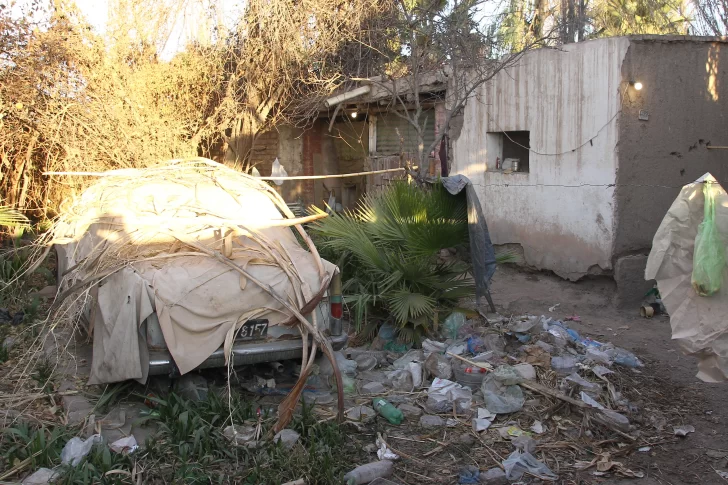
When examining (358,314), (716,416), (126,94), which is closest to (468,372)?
(358,314)

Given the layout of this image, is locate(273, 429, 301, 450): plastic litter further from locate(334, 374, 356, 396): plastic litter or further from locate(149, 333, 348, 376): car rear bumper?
locate(334, 374, 356, 396): plastic litter

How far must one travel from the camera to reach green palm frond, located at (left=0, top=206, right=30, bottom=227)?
9.46 meters

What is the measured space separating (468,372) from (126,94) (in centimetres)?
737

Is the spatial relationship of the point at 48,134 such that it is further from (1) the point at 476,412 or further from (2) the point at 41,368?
(1) the point at 476,412

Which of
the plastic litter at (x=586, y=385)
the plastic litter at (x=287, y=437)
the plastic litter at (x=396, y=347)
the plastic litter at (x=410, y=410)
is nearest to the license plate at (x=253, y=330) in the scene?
the plastic litter at (x=287, y=437)

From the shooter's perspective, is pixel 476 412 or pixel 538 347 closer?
pixel 476 412

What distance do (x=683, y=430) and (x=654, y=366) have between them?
170 cm

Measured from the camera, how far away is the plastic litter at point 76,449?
4.22 metres

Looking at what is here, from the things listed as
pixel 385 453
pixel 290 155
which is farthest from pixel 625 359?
pixel 290 155

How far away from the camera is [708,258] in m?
4.77

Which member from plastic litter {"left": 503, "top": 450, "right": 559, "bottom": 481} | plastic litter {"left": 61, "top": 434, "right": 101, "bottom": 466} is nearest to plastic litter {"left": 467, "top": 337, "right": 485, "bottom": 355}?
plastic litter {"left": 503, "top": 450, "right": 559, "bottom": 481}

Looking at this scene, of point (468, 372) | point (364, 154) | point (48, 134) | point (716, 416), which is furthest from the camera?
point (364, 154)

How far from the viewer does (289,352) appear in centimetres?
526

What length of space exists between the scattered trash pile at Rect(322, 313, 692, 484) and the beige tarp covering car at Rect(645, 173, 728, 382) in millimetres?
779
